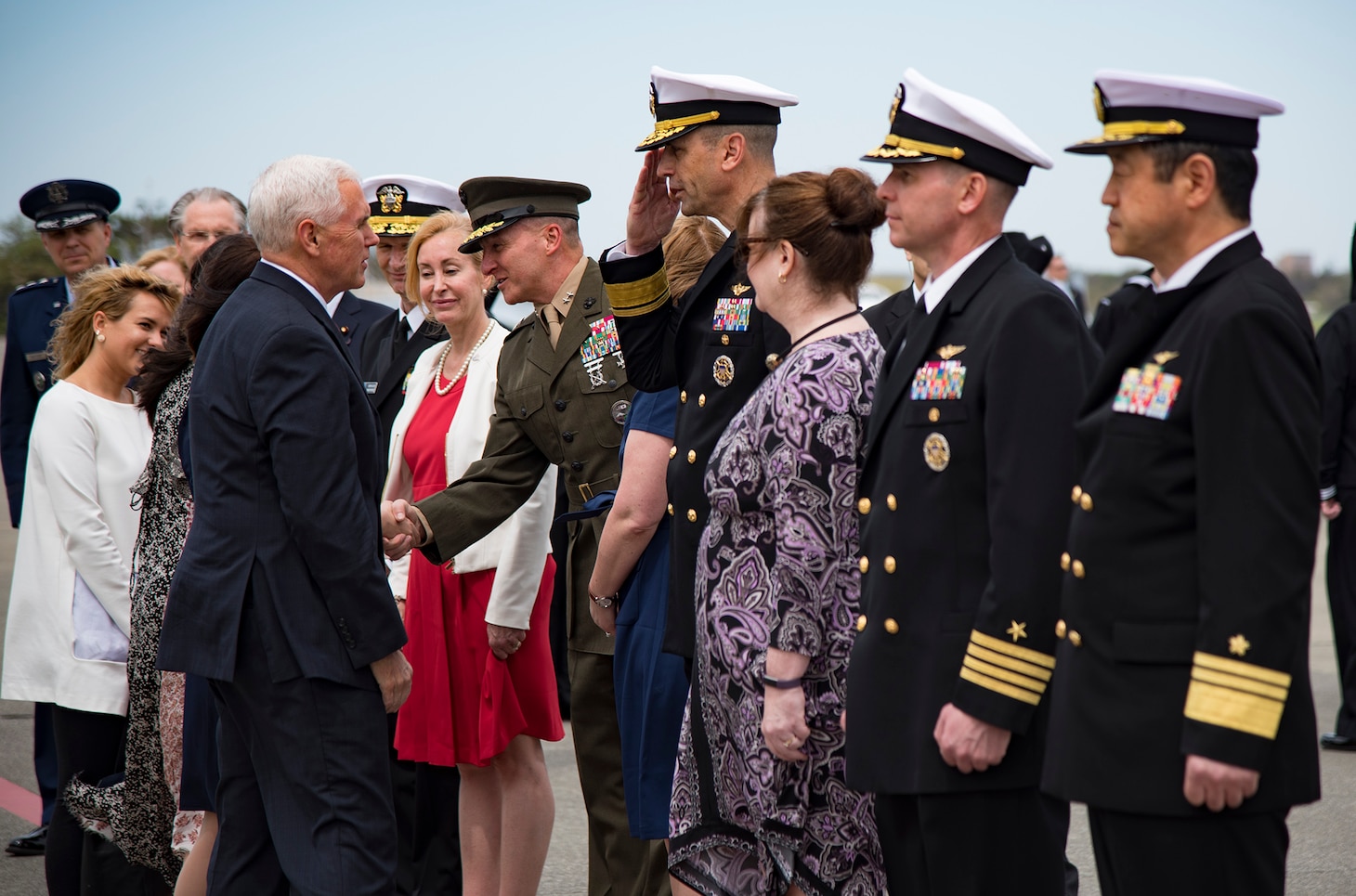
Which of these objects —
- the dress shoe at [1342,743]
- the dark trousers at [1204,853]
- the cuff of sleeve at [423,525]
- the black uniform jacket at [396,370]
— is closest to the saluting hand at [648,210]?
the cuff of sleeve at [423,525]

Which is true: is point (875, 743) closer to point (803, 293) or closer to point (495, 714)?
point (803, 293)

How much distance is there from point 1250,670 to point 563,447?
246 cm

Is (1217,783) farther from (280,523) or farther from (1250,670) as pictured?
(280,523)

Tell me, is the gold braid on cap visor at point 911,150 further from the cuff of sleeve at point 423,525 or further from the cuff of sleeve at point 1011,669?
the cuff of sleeve at point 423,525

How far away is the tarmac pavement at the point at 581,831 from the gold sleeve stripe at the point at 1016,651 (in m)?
2.54

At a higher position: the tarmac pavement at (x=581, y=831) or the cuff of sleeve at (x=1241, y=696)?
the cuff of sleeve at (x=1241, y=696)

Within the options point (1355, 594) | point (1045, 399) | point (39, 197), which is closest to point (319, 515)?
point (1045, 399)

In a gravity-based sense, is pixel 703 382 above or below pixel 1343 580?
above

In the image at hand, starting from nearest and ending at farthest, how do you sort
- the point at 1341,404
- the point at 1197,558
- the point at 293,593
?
the point at 1197,558, the point at 293,593, the point at 1341,404

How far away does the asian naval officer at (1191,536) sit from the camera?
6.88 ft

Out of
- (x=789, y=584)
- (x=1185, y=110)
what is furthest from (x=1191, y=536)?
(x=789, y=584)

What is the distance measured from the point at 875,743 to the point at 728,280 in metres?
1.35

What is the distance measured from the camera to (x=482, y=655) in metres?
4.35

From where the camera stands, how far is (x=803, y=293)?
3.02 metres
